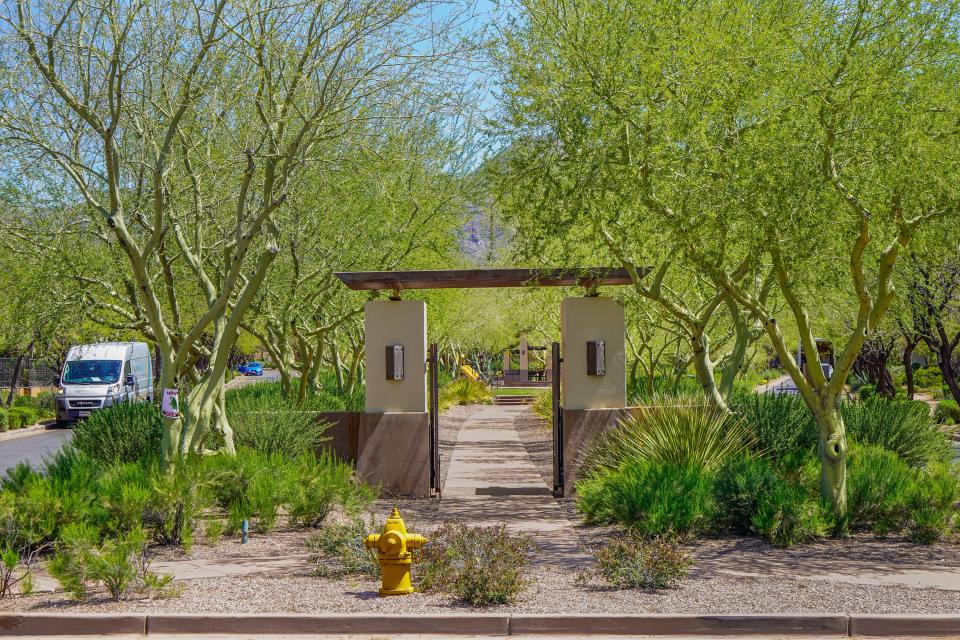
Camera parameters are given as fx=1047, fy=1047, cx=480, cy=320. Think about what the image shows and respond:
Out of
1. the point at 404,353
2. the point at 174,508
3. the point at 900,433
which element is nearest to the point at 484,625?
the point at 174,508

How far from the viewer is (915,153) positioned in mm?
10648

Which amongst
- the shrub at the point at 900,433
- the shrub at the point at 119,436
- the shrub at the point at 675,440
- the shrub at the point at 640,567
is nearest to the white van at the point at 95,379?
the shrub at the point at 119,436

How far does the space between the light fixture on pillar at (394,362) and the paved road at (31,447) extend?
8418mm

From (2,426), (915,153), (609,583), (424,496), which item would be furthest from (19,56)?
(2,426)

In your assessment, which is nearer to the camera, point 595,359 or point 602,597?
point 602,597

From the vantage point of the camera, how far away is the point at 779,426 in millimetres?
15867

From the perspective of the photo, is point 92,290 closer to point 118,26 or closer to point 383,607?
point 118,26

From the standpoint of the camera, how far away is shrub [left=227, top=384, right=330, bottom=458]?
15.4 meters

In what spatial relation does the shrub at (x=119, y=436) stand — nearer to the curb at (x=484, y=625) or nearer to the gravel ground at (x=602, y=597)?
the gravel ground at (x=602, y=597)

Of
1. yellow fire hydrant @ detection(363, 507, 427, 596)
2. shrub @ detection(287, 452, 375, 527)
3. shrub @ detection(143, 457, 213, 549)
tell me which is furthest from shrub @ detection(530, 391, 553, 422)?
yellow fire hydrant @ detection(363, 507, 427, 596)

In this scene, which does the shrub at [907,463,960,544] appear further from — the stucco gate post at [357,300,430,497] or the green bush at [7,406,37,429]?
the green bush at [7,406,37,429]

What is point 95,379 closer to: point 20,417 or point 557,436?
point 20,417

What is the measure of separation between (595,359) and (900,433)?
17.0ft

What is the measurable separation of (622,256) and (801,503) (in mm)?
4458
